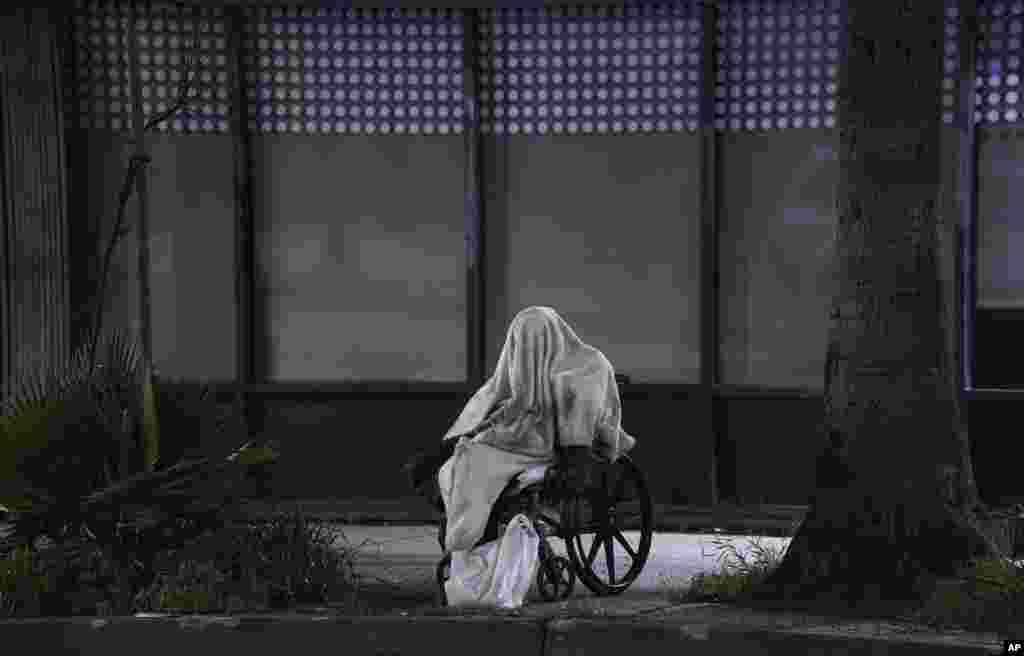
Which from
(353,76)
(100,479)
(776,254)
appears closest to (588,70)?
(353,76)

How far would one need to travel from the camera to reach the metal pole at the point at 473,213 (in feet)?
38.3

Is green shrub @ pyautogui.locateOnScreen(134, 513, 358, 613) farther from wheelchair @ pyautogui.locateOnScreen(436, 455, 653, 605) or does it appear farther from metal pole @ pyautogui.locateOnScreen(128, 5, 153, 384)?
metal pole @ pyautogui.locateOnScreen(128, 5, 153, 384)

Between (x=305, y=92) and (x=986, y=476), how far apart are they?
5.56 meters

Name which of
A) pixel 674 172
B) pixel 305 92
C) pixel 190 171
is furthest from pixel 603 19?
pixel 190 171

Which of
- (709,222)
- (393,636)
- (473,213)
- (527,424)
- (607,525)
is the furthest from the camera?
(473,213)

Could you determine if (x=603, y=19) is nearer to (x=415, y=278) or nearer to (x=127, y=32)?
(x=415, y=278)

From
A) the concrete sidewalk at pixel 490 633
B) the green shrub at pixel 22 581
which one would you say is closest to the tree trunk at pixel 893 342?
the concrete sidewalk at pixel 490 633

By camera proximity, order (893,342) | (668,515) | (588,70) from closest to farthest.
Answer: (893,342), (668,515), (588,70)

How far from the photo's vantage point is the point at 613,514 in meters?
7.97

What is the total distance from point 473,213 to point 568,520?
14.7ft

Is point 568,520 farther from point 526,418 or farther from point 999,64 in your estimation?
point 999,64

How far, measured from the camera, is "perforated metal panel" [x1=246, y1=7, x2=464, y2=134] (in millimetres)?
11828

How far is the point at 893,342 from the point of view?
7102 mm

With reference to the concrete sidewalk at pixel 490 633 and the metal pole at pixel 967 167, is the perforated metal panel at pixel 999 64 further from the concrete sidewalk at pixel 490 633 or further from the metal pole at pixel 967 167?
the concrete sidewalk at pixel 490 633
